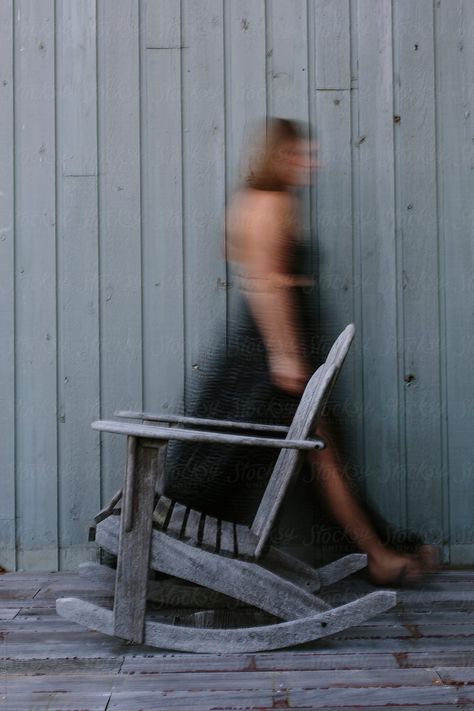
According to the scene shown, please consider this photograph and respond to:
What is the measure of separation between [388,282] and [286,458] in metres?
1.08

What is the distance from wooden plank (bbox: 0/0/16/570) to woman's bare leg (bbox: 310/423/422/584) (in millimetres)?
1193

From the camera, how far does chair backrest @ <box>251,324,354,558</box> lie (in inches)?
79.4

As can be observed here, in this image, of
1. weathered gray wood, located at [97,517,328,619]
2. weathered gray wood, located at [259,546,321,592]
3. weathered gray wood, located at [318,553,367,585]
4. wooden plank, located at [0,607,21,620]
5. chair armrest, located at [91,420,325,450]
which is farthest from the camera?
weathered gray wood, located at [318,553,367,585]

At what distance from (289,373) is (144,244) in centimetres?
81

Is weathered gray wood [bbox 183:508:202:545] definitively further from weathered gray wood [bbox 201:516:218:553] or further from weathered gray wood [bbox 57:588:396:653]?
weathered gray wood [bbox 57:588:396:653]

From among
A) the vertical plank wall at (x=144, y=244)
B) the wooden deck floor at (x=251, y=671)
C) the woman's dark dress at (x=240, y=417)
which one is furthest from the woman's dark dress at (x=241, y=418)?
the wooden deck floor at (x=251, y=671)

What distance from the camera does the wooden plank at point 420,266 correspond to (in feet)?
9.52

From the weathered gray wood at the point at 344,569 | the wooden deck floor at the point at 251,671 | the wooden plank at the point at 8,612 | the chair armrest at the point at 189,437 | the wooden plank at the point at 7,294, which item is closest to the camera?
the wooden deck floor at the point at 251,671

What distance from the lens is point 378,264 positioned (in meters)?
2.90

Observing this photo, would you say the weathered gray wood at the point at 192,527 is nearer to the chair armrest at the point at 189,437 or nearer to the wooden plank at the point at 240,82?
the chair armrest at the point at 189,437

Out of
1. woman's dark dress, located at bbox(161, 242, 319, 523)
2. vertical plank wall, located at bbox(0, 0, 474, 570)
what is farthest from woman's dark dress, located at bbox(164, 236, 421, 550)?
vertical plank wall, located at bbox(0, 0, 474, 570)

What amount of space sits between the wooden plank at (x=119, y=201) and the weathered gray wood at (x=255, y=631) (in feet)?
3.33

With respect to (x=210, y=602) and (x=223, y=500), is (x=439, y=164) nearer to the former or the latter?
(x=223, y=500)

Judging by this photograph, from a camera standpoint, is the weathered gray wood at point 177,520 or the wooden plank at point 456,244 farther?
the wooden plank at point 456,244
